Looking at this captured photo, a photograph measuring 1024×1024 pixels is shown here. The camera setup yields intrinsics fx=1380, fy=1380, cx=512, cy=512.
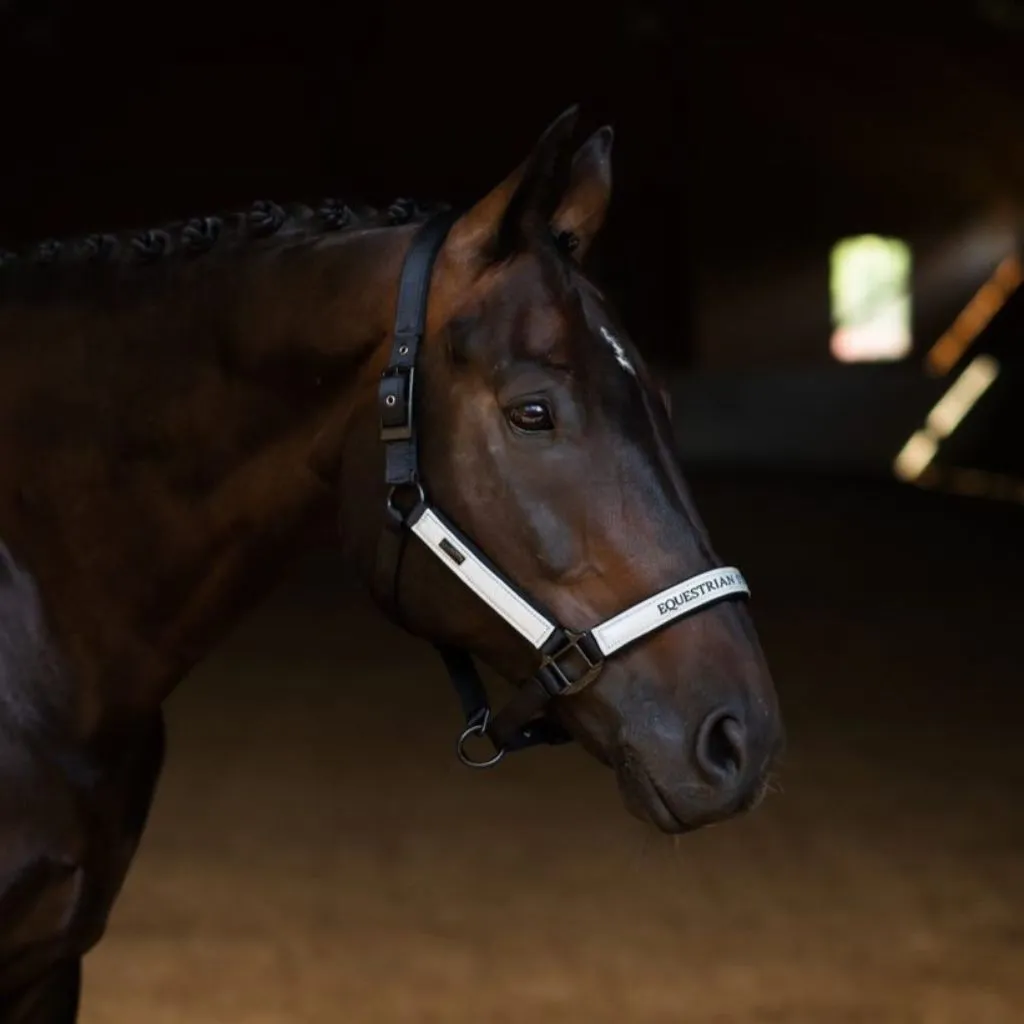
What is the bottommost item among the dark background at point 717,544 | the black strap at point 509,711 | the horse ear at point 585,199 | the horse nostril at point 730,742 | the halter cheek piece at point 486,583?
the dark background at point 717,544

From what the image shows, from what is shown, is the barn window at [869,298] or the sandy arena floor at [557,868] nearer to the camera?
the sandy arena floor at [557,868]

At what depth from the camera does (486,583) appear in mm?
1124

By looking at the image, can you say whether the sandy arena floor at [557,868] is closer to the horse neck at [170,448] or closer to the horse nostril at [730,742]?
the horse nostril at [730,742]

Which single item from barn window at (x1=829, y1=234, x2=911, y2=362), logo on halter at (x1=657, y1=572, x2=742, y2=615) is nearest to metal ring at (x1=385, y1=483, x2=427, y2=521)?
logo on halter at (x1=657, y1=572, x2=742, y2=615)

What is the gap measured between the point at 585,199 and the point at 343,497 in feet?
1.13

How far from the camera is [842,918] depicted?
279 centimetres

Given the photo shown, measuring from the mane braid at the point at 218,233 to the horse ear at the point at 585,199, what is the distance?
0.12m

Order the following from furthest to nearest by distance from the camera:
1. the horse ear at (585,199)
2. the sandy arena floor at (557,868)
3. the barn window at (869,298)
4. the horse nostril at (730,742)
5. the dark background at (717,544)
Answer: the barn window at (869,298)
the dark background at (717,544)
the sandy arena floor at (557,868)
the horse ear at (585,199)
the horse nostril at (730,742)

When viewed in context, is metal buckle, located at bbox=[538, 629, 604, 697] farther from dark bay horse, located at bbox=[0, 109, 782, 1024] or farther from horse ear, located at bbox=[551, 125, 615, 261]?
horse ear, located at bbox=[551, 125, 615, 261]

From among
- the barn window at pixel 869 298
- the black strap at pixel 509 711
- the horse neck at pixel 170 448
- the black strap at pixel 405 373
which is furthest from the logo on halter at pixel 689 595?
the barn window at pixel 869 298

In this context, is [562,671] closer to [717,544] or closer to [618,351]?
[618,351]

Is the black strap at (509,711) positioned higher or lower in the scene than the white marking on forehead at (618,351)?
lower

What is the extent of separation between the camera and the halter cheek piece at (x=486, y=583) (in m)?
1.09

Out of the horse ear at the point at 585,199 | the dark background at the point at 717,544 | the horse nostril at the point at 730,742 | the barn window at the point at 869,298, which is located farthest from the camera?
the barn window at the point at 869,298
